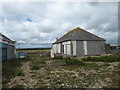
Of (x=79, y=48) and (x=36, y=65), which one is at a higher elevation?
(x=79, y=48)

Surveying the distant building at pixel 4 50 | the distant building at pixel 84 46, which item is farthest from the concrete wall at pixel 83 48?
the distant building at pixel 4 50

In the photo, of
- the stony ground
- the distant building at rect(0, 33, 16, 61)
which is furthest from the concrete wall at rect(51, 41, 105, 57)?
the distant building at rect(0, 33, 16, 61)

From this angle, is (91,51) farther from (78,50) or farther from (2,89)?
(2,89)

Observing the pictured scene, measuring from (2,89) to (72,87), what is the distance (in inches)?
116

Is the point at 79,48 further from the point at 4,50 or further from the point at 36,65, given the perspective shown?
the point at 4,50

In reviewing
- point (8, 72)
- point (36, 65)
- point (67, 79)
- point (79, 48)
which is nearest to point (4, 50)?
point (36, 65)

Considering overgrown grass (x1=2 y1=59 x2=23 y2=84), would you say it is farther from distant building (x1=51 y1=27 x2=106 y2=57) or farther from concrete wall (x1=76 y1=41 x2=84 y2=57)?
concrete wall (x1=76 y1=41 x2=84 y2=57)

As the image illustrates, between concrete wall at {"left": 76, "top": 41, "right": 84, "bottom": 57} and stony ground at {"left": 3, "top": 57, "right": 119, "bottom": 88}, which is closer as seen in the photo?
stony ground at {"left": 3, "top": 57, "right": 119, "bottom": 88}

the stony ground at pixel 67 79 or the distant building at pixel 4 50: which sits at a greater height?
the distant building at pixel 4 50

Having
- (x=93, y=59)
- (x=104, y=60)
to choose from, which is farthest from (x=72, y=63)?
(x=104, y=60)

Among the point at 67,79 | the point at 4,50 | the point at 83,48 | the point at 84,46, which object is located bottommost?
the point at 67,79

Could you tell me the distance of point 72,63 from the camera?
28.4ft

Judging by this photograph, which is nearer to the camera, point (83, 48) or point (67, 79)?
point (67, 79)

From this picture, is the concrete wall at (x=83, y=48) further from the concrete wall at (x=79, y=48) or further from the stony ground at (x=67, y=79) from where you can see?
the stony ground at (x=67, y=79)
